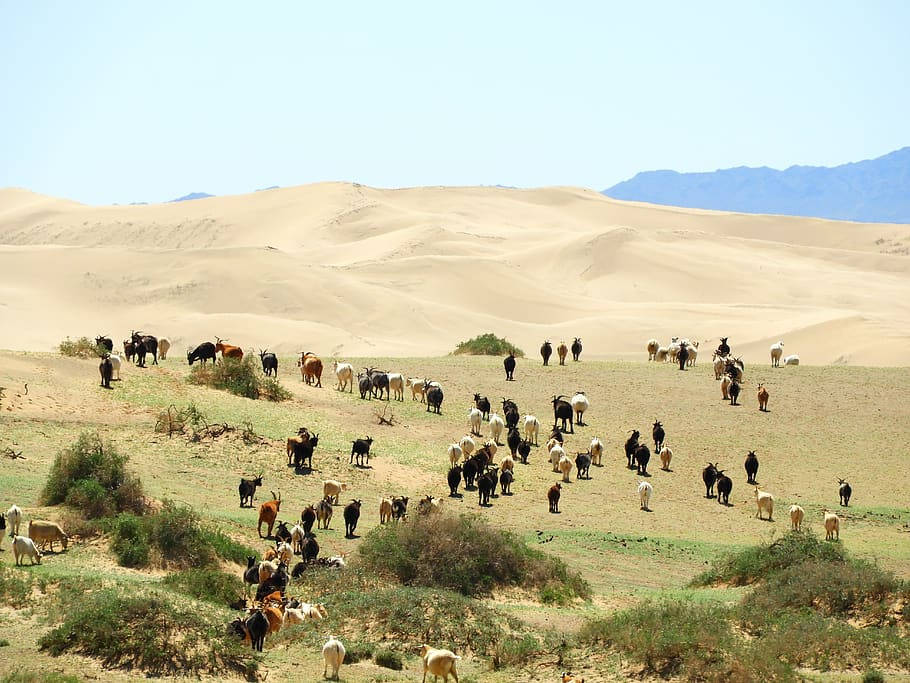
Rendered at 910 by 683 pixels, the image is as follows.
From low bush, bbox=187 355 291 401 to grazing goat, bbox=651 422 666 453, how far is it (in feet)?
36.5

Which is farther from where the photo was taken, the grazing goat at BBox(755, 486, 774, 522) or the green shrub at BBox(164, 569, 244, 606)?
the grazing goat at BBox(755, 486, 774, 522)

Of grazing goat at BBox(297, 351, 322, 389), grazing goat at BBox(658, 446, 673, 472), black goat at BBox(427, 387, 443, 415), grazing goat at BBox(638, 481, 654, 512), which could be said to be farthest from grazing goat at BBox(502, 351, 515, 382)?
grazing goat at BBox(638, 481, 654, 512)

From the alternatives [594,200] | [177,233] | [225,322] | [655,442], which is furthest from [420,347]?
[594,200]

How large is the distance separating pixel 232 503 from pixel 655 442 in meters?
13.8

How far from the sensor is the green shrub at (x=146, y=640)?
1431cm

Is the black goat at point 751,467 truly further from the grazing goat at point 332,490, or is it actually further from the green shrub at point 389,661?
the green shrub at point 389,661

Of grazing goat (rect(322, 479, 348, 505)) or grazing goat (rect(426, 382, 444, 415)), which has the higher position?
grazing goat (rect(426, 382, 444, 415))

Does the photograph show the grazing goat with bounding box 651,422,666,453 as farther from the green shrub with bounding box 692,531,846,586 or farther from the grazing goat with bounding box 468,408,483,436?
the green shrub with bounding box 692,531,846,586

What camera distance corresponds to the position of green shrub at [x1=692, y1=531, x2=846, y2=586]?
20406mm

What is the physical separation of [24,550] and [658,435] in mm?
19617

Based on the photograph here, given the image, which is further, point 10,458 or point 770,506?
point 770,506

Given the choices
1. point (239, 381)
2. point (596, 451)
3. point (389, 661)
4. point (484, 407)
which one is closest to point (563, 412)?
point (484, 407)

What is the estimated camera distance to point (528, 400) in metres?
38.0

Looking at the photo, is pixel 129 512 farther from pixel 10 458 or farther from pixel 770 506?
pixel 770 506
